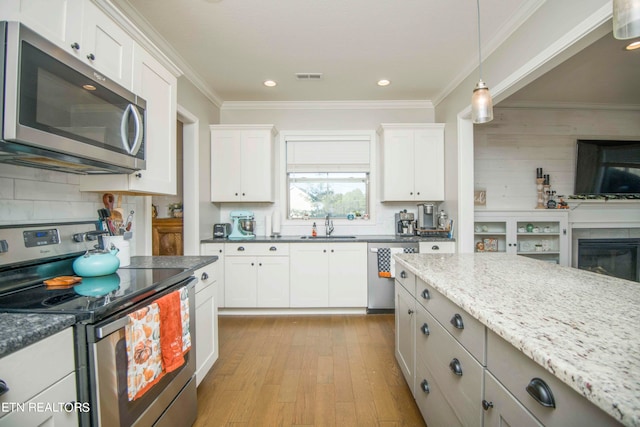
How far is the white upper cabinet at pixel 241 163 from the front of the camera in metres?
3.61

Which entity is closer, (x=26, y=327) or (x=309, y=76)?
(x=26, y=327)

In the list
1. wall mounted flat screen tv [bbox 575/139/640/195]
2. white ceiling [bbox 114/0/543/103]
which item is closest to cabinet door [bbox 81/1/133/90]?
white ceiling [bbox 114/0/543/103]

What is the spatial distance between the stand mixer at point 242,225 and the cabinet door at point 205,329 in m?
1.51

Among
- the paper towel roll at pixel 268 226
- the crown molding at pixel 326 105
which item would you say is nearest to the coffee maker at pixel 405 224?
the crown molding at pixel 326 105

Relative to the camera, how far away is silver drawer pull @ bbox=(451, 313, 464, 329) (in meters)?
1.12

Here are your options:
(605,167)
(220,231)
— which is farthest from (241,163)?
(605,167)

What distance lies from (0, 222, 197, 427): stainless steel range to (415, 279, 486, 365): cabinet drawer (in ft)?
4.25

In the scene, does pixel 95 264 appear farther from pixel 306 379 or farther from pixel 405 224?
pixel 405 224

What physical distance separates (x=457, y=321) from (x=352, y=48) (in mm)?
2490

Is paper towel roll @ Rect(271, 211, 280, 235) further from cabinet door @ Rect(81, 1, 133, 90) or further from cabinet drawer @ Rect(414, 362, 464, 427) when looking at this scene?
cabinet drawer @ Rect(414, 362, 464, 427)

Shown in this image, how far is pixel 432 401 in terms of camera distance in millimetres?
1423

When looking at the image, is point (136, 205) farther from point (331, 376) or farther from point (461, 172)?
point (461, 172)

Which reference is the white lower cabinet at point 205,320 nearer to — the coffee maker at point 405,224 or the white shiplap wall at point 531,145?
the coffee maker at point 405,224

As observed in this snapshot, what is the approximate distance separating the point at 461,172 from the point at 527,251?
1.52 m
